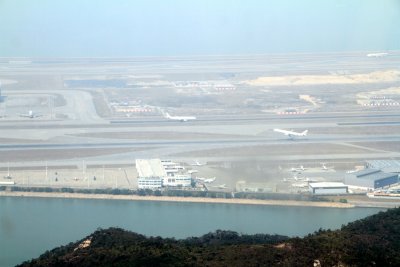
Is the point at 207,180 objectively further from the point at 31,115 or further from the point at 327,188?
the point at 31,115

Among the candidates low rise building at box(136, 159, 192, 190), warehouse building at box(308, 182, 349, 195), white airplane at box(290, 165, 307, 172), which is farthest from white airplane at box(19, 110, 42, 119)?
warehouse building at box(308, 182, 349, 195)

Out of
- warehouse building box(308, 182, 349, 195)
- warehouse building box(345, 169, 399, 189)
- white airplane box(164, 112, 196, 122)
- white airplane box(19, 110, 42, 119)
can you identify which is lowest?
warehouse building box(308, 182, 349, 195)

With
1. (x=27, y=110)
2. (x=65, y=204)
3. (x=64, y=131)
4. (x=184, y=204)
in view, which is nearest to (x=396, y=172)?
(x=184, y=204)

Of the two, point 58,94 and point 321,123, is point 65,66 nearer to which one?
point 58,94

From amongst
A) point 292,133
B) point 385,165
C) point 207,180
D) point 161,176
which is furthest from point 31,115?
point 385,165

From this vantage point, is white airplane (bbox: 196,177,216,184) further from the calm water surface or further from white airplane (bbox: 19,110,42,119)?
white airplane (bbox: 19,110,42,119)
